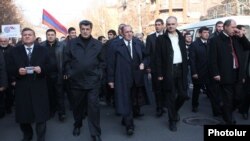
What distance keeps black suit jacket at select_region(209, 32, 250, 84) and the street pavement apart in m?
1.09

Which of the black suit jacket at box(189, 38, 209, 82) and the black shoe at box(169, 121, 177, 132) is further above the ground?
the black suit jacket at box(189, 38, 209, 82)

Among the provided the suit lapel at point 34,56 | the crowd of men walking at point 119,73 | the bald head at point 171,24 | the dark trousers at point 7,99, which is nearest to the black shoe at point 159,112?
the crowd of men walking at point 119,73

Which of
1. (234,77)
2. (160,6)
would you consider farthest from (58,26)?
(160,6)

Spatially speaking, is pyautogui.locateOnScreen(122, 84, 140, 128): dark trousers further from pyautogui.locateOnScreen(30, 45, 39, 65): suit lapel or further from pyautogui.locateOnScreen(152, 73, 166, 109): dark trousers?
pyautogui.locateOnScreen(30, 45, 39, 65): suit lapel

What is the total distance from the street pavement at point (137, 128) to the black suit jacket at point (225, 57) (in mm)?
1091

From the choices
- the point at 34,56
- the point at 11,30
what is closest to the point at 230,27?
the point at 34,56

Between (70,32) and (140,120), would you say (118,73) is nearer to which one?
(140,120)

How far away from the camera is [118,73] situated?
716 cm

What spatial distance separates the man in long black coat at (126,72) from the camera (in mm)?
7105

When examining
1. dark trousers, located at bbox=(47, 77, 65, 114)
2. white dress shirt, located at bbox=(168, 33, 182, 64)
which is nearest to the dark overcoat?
white dress shirt, located at bbox=(168, 33, 182, 64)

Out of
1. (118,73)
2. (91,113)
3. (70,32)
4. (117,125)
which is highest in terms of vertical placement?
(70,32)

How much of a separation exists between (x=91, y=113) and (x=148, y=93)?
156 centimetres

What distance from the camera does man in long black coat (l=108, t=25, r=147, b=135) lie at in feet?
23.3

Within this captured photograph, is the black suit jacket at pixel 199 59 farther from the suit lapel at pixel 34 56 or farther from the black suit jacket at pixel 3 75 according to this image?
the black suit jacket at pixel 3 75
